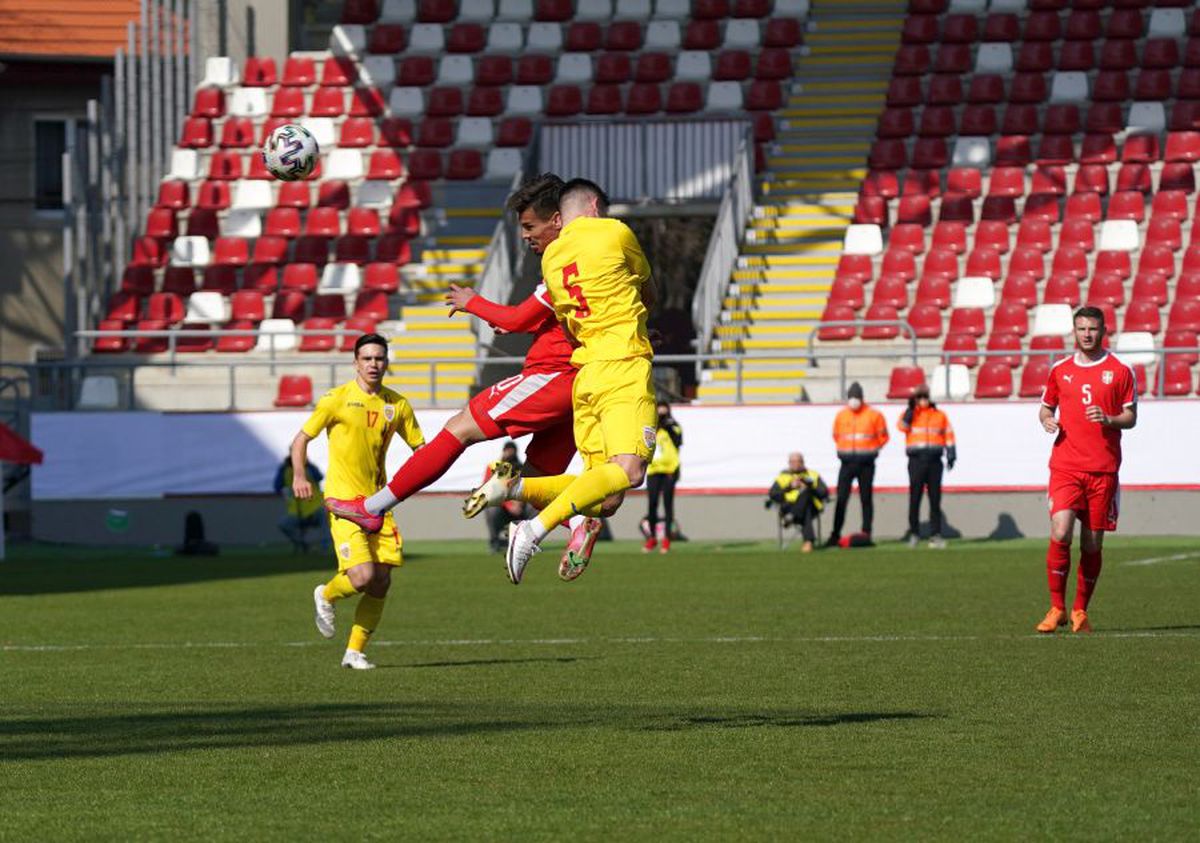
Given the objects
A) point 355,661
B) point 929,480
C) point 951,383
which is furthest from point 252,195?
point 355,661

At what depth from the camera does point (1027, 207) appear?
Result: 3288cm

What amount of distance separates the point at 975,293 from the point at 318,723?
22.0 meters

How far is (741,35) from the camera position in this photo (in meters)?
37.7

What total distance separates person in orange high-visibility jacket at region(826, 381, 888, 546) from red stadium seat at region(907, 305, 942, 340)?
4024 mm

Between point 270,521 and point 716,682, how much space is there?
18023 mm

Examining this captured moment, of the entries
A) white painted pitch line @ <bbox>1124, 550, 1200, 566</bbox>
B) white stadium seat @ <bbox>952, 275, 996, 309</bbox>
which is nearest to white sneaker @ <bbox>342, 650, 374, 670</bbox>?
white painted pitch line @ <bbox>1124, 550, 1200, 566</bbox>

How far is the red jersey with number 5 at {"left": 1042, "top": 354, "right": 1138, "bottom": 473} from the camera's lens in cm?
1481

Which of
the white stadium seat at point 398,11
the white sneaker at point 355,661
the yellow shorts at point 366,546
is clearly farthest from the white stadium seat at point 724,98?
the white sneaker at point 355,661

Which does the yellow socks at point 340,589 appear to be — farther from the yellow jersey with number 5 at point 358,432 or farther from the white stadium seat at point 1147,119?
the white stadium seat at point 1147,119

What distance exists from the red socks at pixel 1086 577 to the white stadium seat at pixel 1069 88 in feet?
68.5

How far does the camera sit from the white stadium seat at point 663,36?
37.6 meters

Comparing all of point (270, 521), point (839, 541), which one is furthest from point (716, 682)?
point (270, 521)

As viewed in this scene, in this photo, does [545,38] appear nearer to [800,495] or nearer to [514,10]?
[514,10]

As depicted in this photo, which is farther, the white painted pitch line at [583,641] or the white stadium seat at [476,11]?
the white stadium seat at [476,11]
